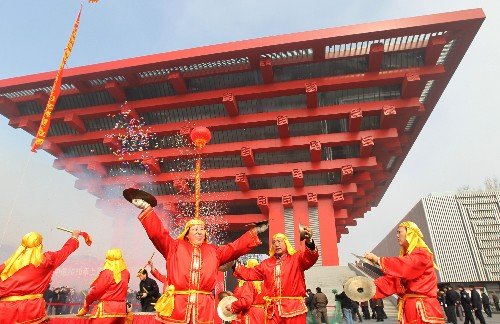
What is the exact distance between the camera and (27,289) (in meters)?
5.00

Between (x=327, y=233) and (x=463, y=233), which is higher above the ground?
(x=463, y=233)

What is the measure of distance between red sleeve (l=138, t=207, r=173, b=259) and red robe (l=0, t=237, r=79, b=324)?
2.17 meters

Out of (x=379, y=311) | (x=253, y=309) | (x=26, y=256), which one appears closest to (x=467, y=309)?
(x=379, y=311)

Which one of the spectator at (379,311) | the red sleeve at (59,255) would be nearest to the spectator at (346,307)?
the spectator at (379,311)

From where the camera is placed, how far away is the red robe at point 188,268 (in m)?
3.87

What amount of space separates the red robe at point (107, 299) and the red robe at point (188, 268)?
293cm

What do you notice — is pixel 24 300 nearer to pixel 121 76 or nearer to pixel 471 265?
pixel 121 76

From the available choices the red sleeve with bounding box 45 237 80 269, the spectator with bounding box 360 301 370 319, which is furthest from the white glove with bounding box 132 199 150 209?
the spectator with bounding box 360 301 370 319

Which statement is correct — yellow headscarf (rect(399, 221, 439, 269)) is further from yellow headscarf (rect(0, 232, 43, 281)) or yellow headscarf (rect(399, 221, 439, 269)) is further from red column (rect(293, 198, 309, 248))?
red column (rect(293, 198, 309, 248))

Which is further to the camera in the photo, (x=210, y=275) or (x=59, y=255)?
(x=59, y=255)

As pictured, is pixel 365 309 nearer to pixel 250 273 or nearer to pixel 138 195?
pixel 250 273

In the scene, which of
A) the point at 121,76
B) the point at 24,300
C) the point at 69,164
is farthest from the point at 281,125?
the point at 24,300

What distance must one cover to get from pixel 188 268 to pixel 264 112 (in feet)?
43.2

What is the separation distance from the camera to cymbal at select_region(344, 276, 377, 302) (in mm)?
4105
